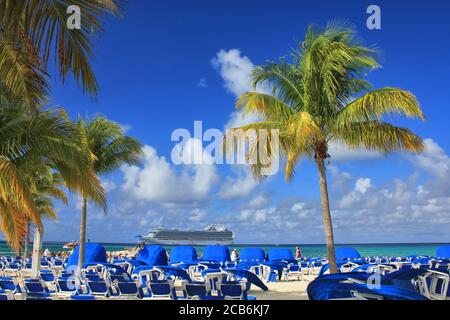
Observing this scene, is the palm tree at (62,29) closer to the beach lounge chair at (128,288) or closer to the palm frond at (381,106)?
the beach lounge chair at (128,288)

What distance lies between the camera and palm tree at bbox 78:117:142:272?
1554 cm

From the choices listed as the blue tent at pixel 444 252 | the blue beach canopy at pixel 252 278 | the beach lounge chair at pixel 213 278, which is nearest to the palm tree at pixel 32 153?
the beach lounge chair at pixel 213 278

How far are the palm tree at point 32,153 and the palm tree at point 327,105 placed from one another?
16.1ft

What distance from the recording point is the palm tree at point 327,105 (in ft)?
35.6

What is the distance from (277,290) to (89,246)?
759 centimetres

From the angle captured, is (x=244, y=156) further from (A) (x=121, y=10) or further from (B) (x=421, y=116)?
(A) (x=121, y=10)

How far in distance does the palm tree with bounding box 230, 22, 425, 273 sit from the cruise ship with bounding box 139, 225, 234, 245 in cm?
8528

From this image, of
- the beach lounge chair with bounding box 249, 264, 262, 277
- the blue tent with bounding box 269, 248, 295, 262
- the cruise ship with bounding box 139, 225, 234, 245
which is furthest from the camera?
the cruise ship with bounding box 139, 225, 234, 245

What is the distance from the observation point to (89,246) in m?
16.7

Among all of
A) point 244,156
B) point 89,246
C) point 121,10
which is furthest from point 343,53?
point 89,246

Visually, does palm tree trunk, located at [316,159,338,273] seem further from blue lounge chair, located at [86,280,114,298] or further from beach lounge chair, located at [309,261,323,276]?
beach lounge chair, located at [309,261,323,276]

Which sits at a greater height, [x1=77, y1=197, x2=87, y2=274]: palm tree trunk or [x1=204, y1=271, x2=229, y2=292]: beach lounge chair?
[x1=77, y1=197, x2=87, y2=274]: palm tree trunk

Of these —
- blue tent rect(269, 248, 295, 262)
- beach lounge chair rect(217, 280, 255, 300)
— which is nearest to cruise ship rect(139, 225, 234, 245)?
blue tent rect(269, 248, 295, 262)
